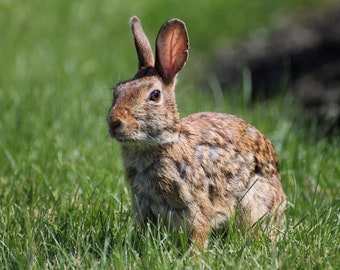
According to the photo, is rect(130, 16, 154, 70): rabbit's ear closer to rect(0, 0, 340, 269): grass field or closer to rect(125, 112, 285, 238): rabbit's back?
rect(125, 112, 285, 238): rabbit's back

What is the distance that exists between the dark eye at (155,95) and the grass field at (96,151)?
27.0 inches

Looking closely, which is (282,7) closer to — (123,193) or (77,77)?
(77,77)

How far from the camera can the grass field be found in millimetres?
3988

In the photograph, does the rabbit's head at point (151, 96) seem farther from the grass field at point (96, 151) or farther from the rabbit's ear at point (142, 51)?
the grass field at point (96, 151)

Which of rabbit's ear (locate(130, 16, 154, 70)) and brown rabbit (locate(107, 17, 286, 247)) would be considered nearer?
brown rabbit (locate(107, 17, 286, 247))

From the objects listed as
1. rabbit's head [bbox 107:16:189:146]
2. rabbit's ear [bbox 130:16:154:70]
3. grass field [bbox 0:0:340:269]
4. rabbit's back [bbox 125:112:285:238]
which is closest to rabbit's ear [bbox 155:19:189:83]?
rabbit's head [bbox 107:16:189:146]

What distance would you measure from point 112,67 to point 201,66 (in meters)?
1.58

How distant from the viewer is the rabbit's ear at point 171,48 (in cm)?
443

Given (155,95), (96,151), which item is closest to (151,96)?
(155,95)

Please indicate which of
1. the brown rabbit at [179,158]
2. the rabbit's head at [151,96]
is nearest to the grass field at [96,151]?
the brown rabbit at [179,158]

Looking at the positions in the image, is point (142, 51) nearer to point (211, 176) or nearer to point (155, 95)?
point (155, 95)

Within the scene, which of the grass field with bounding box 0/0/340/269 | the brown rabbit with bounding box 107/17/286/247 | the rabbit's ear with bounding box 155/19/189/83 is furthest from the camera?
the rabbit's ear with bounding box 155/19/189/83

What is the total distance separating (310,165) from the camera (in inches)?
225

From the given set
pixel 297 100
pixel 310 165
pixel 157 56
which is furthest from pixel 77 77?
pixel 157 56
